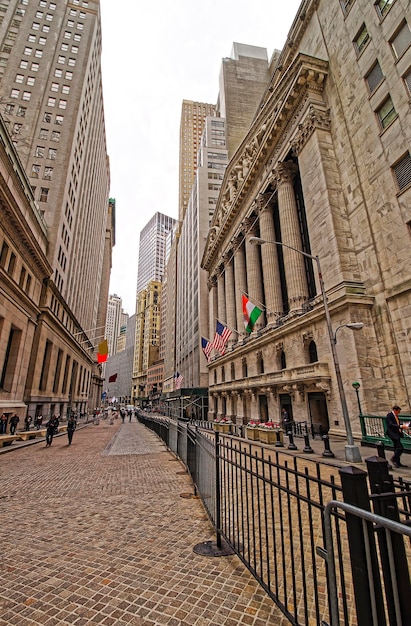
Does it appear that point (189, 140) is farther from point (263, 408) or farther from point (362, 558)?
point (362, 558)

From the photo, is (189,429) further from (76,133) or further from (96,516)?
(76,133)

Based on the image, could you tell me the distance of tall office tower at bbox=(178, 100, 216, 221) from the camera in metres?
124

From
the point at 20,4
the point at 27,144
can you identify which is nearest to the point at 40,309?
the point at 27,144

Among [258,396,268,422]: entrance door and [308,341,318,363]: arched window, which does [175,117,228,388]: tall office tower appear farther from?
[308,341,318,363]: arched window

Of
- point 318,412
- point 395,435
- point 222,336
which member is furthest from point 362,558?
point 222,336

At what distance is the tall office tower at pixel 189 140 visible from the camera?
408 feet

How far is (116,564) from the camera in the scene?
443cm

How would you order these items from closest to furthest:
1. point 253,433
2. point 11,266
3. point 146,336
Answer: point 253,433, point 11,266, point 146,336

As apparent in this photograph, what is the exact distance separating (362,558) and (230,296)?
4418cm

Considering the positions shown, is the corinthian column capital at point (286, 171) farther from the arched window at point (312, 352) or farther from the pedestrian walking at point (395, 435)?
the pedestrian walking at point (395, 435)

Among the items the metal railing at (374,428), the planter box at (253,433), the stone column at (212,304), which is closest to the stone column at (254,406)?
the planter box at (253,433)

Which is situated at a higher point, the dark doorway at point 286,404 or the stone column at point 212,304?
the stone column at point 212,304

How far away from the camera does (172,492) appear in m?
8.30

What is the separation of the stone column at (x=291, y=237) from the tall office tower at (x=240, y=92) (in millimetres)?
51150
